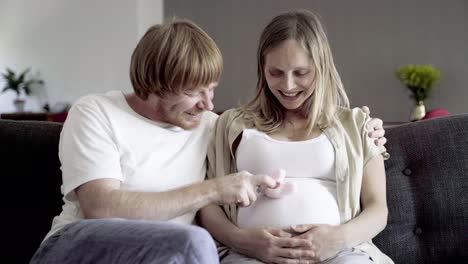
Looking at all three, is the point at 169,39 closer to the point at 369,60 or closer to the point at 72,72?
the point at 369,60

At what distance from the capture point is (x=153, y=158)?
5.02 ft

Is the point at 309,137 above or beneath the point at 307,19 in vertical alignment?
beneath

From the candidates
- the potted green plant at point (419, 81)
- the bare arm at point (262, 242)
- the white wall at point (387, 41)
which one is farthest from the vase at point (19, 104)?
the bare arm at point (262, 242)

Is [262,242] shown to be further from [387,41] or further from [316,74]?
[387,41]

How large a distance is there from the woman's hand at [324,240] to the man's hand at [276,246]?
2 centimetres

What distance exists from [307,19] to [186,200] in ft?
2.37

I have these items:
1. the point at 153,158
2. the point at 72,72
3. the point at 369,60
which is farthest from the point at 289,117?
the point at 72,72

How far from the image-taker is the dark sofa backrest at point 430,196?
172 centimetres

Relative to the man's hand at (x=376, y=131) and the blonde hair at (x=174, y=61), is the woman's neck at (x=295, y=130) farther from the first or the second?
the blonde hair at (x=174, y=61)

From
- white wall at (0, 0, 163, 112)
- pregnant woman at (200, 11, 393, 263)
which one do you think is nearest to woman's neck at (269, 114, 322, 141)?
pregnant woman at (200, 11, 393, 263)

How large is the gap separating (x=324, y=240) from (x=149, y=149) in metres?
0.53

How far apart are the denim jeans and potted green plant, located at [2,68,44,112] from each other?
6.20m

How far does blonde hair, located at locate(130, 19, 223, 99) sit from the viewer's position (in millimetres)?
1479

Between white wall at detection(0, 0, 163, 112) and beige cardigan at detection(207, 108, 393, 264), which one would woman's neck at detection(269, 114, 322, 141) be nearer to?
beige cardigan at detection(207, 108, 393, 264)
